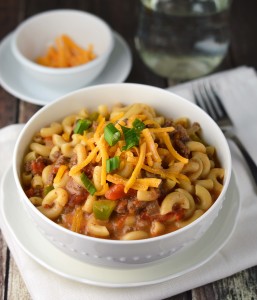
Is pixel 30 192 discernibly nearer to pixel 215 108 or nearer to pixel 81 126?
pixel 81 126

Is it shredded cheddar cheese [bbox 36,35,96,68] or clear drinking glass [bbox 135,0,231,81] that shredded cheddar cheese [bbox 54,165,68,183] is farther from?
clear drinking glass [bbox 135,0,231,81]

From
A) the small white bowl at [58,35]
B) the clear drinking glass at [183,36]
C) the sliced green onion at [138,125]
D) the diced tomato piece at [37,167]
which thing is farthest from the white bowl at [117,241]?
the clear drinking glass at [183,36]

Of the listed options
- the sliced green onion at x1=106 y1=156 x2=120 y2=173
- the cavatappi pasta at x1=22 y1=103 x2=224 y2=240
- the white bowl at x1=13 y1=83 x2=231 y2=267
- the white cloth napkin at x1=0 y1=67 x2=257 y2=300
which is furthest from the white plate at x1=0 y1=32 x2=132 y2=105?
the sliced green onion at x1=106 y1=156 x2=120 y2=173

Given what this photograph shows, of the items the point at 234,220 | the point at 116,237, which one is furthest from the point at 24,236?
the point at 234,220

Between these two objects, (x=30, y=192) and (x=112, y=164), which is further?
(x=30, y=192)

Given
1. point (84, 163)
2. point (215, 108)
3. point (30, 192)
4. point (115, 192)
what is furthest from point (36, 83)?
point (115, 192)

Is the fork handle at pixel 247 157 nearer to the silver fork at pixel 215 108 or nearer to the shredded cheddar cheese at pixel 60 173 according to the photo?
the silver fork at pixel 215 108

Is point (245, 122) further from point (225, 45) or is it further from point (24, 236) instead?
point (24, 236)
